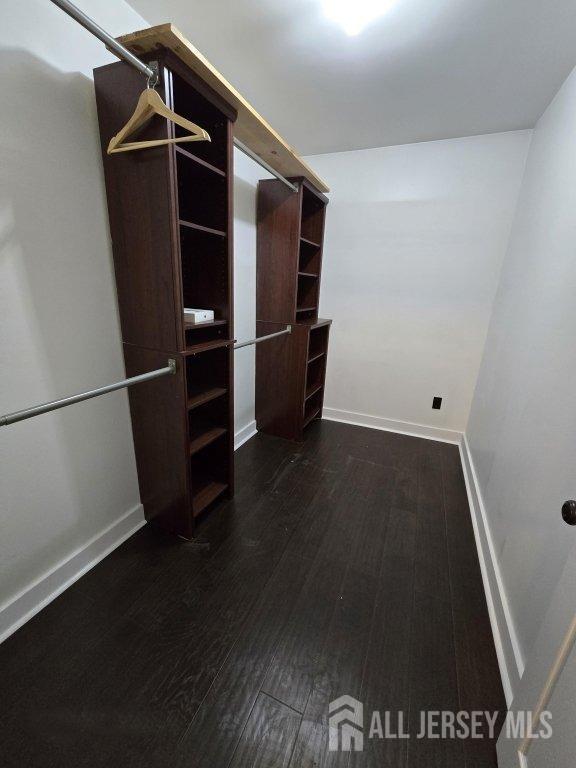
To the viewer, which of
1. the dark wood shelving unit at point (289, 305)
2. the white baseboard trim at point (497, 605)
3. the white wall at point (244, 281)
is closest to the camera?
the white baseboard trim at point (497, 605)

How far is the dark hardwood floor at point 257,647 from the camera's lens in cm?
94

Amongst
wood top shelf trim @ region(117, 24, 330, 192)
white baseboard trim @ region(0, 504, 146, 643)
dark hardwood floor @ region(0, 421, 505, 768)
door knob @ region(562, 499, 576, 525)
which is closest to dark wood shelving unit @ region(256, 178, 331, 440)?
wood top shelf trim @ region(117, 24, 330, 192)

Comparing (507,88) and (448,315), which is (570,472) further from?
(507,88)

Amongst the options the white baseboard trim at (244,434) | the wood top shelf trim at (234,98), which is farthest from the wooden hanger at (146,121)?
the white baseboard trim at (244,434)

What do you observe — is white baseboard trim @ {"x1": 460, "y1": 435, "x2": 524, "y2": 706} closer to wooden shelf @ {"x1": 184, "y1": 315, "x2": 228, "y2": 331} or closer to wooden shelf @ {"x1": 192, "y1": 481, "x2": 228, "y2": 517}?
wooden shelf @ {"x1": 192, "y1": 481, "x2": 228, "y2": 517}

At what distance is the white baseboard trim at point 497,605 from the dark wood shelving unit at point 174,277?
146 cm

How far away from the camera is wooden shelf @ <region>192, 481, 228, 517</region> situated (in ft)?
5.58

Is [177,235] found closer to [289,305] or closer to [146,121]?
[146,121]

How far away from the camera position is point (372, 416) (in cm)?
310

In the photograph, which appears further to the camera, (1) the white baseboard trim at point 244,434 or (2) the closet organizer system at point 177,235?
(1) the white baseboard trim at point 244,434

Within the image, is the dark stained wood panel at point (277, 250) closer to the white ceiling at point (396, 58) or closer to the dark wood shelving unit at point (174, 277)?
the white ceiling at point (396, 58)

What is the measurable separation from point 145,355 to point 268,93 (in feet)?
5.83

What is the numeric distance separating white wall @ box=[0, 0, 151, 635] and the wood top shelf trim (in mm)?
289

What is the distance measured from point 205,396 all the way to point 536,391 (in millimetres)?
1576
